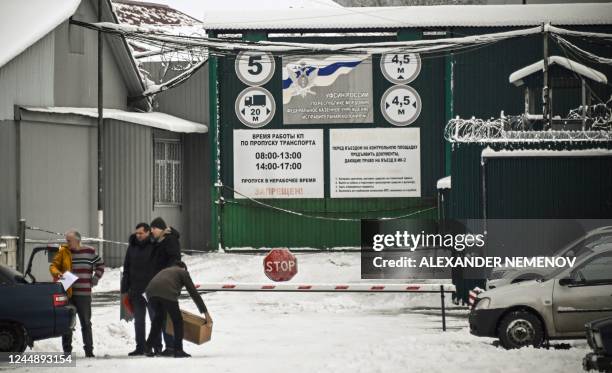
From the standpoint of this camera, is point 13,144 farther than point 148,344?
Yes

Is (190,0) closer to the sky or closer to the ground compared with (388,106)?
closer to the sky

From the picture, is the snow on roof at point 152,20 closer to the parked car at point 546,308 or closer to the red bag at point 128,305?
the red bag at point 128,305

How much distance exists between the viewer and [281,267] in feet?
96.8

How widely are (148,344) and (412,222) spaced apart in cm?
1816

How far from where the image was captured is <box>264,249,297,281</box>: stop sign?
29.3 m

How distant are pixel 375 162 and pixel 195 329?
1804 cm

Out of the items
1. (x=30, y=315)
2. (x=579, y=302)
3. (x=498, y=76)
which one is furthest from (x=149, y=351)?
(x=498, y=76)

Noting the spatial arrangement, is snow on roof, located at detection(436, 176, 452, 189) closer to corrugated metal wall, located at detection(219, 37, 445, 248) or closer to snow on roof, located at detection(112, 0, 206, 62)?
corrugated metal wall, located at detection(219, 37, 445, 248)

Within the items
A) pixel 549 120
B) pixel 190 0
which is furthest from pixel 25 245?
pixel 190 0

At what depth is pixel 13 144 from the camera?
102ft

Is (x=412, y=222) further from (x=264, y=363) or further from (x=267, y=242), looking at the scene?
(x=264, y=363)

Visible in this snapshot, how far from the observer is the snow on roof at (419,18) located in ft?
118

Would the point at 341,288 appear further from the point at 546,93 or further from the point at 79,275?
the point at 546,93

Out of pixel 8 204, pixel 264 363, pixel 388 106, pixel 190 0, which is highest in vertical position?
pixel 190 0
